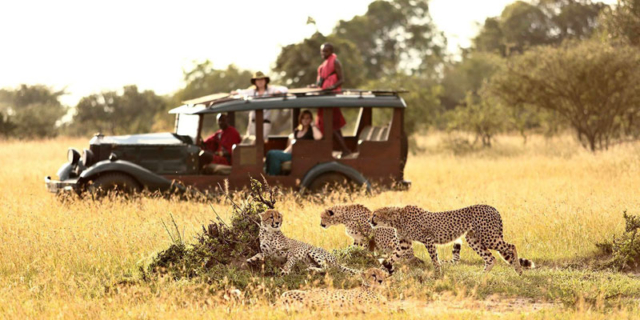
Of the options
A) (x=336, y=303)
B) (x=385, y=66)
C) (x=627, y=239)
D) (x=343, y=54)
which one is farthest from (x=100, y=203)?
(x=385, y=66)

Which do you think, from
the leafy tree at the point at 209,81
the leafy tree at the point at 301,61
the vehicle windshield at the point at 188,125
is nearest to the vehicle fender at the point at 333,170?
the vehicle windshield at the point at 188,125

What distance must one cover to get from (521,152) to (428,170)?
21.2 feet

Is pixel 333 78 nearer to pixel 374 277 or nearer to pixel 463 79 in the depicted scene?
pixel 374 277

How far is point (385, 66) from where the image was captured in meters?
52.2

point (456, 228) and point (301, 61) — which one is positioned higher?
point (301, 61)

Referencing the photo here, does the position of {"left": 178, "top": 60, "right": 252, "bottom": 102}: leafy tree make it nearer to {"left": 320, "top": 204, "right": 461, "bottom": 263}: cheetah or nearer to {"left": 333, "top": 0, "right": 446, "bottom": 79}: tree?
{"left": 333, "top": 0, "right": 446, "bottom": 79}: tree

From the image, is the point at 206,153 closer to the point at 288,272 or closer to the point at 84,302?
the point at 288,272

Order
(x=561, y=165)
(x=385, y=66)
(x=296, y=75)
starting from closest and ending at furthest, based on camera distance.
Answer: (x=561, y=165), (x=296, y=75), (x=385, y=66)

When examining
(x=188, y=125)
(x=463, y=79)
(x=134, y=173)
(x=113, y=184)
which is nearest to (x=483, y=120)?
(x=188, y=125)

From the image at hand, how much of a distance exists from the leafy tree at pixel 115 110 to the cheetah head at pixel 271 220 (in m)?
33.6

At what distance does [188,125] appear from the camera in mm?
12961

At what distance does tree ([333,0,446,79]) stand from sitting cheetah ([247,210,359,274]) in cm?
4501

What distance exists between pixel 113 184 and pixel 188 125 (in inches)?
66.7

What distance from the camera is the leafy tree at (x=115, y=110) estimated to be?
1633 inches
